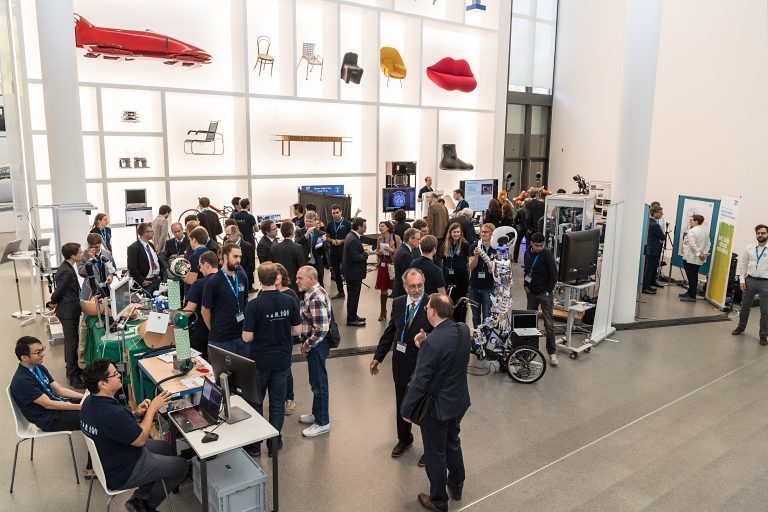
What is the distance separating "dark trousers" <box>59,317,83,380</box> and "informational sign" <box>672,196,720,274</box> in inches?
356

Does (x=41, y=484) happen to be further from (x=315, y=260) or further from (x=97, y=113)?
(x=97, y=113)

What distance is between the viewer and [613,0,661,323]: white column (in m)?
7.37

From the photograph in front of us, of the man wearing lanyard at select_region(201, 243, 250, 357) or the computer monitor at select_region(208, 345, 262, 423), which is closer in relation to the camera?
the computer monitor at select_region(208, 345, 262, 423)

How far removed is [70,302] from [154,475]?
2.79 meters

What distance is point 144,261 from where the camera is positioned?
6754mm

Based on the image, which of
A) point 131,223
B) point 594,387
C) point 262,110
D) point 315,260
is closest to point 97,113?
point 131,223

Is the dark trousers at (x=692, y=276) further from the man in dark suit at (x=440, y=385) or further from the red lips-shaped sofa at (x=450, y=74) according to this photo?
the man in dark suit at (x=440, y=385)

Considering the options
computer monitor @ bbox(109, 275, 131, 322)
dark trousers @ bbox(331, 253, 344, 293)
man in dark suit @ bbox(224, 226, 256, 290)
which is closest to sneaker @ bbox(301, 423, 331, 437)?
computer monitor @ bbox(109, 275, 131, 322)

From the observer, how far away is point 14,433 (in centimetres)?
485

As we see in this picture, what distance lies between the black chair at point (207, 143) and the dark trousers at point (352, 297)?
4768 mm

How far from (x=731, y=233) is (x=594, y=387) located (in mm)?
4410

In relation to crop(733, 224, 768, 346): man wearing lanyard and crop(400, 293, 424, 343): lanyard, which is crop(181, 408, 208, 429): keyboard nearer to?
crop(400, 293, 424, 343): lanyard

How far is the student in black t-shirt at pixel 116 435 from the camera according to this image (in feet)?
10.6

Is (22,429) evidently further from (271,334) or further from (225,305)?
(271,334)
